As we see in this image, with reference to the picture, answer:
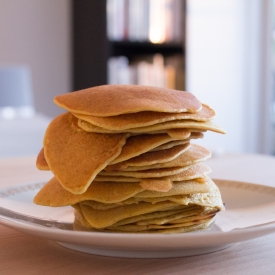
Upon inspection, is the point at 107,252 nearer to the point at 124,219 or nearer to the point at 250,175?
the point at 124,219

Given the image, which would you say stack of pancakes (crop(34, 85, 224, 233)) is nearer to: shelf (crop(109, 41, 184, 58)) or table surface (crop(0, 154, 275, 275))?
table surface (crop(0, 154, 275, 275))

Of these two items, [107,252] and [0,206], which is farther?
[0,206]

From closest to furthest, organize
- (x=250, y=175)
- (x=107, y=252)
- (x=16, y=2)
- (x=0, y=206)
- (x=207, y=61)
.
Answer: (x=107, y=252) < (x=0, y=206) < (x=250, y=175) < (x=16, y=2) < (x=207, y=61)

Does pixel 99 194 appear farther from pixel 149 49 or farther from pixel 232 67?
pixel 232 67

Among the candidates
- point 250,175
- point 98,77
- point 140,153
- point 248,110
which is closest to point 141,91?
point 140,153

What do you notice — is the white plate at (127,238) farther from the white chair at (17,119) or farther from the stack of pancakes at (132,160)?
the white chair at (17,119)

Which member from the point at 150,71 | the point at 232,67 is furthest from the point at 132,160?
the point at 232,67
